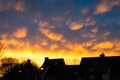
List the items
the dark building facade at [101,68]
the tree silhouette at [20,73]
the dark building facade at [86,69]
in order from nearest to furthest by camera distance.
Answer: the dark building facade at [101,68]
the dark building facade at [86,69]
the tree silhouette at [20,73]

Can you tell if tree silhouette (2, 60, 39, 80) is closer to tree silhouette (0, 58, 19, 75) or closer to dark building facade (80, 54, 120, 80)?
tree silhouette (0, 58, 19, 75)

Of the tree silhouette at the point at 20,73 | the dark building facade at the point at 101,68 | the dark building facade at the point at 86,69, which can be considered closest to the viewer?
the dark building facade at the point at 101,68

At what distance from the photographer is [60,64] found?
313ft

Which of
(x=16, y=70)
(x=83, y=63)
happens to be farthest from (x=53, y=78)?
(x=16, y=70)

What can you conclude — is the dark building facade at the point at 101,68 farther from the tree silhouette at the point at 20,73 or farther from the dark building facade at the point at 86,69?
the tree silhouette at the point at 20,73

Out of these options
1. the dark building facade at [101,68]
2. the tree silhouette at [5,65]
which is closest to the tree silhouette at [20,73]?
the tree silhouette at [5,65]

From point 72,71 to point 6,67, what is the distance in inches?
1279

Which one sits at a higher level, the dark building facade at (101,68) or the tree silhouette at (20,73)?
the tree silhouette at (20,73)

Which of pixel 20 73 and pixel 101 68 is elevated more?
pixel 20 73

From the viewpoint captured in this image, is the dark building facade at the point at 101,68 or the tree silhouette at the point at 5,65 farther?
the tree silhouette at the point at 5,65

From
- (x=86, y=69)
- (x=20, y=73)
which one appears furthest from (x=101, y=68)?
(x=20, y=73)

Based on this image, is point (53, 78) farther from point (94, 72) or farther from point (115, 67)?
point (115, 67)

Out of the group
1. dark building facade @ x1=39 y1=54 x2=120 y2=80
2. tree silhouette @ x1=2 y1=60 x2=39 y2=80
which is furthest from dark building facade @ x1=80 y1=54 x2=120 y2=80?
tree silhouette @ x1=2 y1=60 x2=39 y2=80

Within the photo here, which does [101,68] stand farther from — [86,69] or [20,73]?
[20,73]
